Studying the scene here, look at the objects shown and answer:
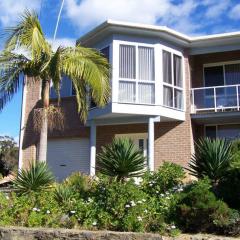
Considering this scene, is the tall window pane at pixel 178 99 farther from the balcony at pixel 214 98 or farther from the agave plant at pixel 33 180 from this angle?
the agave plant at pixel 33 180

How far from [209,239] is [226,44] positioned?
44.5 ft

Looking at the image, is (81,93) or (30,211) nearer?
(30,211)

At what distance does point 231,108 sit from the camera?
20016 millimetres

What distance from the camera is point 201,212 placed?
911 centimetres

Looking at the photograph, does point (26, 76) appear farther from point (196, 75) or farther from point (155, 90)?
point (196, 75)

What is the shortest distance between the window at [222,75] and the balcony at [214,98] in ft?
3.60

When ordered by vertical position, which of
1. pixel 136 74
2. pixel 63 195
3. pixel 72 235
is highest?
pixel 136 74

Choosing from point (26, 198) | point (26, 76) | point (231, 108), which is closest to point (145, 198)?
point (26, 198)

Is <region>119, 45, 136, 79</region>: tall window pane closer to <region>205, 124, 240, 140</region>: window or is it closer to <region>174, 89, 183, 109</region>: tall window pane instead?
<region>174, 89, 183, 109</region>: tall window pane

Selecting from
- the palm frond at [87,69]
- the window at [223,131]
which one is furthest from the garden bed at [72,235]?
the window at [223,131]

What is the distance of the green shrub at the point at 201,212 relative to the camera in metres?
8.99

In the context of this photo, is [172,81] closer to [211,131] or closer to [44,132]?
[211,131]

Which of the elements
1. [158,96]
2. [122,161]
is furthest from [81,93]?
[158,96]

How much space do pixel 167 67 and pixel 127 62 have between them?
1872 mm
